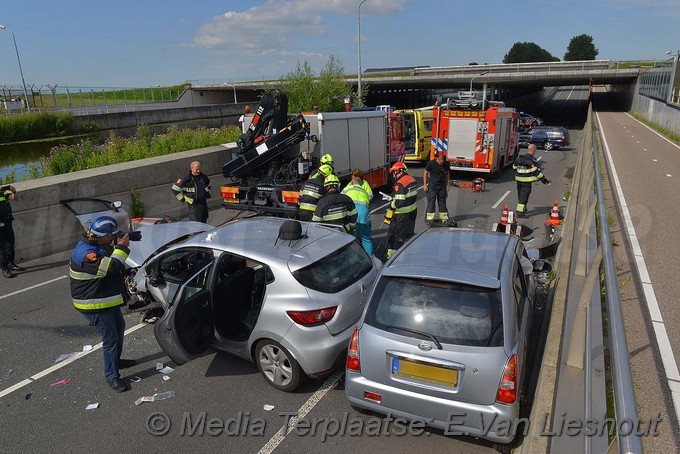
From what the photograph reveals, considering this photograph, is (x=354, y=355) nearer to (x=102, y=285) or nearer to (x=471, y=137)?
(x=102, y=285)

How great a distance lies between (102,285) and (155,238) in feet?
7.20

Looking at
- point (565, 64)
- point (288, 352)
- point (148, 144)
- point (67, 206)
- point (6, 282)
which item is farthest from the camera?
point (565, 64)

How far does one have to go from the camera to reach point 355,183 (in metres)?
7.82

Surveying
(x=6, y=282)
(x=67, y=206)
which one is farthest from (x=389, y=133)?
(x=6, y=282)

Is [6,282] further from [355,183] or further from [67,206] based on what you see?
[355,183]

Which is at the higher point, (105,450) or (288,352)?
(288,352)

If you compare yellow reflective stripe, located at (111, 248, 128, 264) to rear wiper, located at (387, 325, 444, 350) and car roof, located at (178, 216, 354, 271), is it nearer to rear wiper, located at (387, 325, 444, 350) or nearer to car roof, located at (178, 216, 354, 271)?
car roof, located at (178, 216, 354, 271)

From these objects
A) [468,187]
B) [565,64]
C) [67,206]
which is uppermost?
[565,64]

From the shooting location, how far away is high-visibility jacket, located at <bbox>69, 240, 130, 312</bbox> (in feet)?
14.7

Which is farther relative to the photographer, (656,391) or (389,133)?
(389,133)

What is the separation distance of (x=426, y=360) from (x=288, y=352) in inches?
58.0

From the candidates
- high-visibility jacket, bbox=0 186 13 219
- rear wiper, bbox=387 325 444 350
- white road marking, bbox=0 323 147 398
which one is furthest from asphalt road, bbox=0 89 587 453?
high-visibility jacket, bbox=0 186 13 219

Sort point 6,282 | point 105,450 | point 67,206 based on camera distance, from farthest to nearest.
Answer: point 67,206 → point 6,282 → point 105,450

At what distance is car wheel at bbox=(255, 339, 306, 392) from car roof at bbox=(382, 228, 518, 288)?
133 centimetres
